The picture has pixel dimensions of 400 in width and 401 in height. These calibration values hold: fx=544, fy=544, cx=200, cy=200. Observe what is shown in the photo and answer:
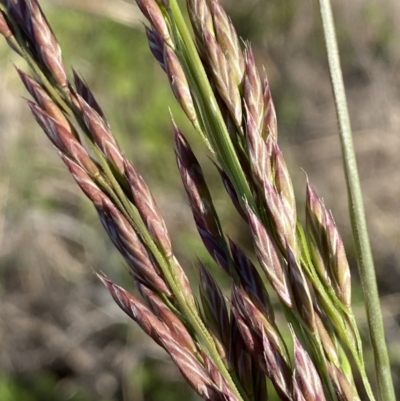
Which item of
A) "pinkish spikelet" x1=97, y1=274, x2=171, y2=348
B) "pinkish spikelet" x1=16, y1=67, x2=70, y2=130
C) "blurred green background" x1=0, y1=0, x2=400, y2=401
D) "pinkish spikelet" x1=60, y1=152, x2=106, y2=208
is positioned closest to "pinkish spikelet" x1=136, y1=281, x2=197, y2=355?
"pinkish spikelet" x1=97, y1=274, x2=171, y2=348

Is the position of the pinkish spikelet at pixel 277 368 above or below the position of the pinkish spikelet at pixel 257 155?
below

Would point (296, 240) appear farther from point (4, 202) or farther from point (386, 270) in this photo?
point (4, 202)

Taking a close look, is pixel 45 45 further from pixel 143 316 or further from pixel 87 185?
pixel 143 316

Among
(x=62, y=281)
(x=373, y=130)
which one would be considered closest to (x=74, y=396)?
(x=62, y=281)

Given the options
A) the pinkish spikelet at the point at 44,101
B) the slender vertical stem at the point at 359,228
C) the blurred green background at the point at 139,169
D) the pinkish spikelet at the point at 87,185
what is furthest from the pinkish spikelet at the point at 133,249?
the blurred green background at the point at 139,169

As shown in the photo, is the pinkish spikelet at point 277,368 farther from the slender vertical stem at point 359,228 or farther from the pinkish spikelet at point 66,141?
the pinkish spikelet at point 66,141
